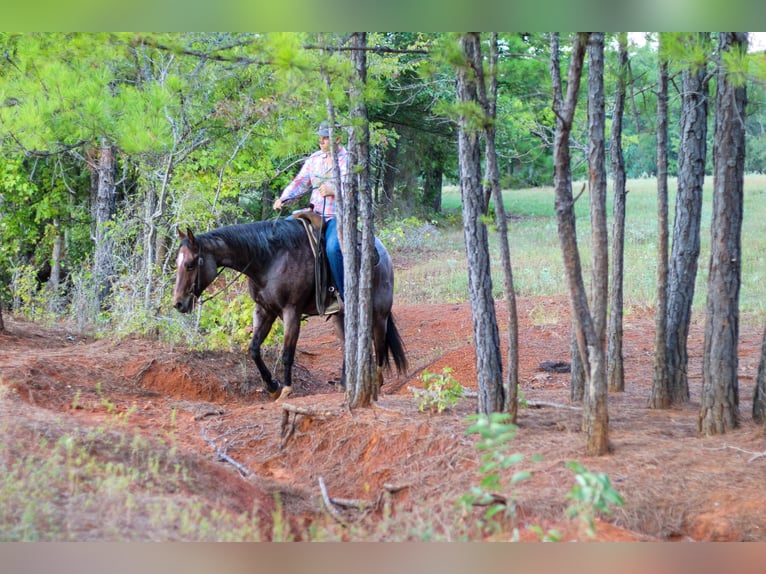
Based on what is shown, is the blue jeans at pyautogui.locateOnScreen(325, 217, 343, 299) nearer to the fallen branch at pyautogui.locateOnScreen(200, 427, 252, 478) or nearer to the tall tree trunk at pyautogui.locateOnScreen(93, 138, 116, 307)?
the fallen branch at pyautogui.locateOnScreen(200, 427, 252, 478)

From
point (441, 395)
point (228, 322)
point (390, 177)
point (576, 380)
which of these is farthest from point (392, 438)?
point (390, 177)

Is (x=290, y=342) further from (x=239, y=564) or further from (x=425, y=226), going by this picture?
(x=425, y=226)

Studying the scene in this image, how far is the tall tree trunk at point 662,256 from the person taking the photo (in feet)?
18.2

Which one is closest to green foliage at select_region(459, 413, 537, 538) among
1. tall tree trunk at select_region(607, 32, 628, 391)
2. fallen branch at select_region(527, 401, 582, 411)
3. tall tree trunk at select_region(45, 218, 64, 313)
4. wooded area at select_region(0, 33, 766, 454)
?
wooded area at select_region(0, 33, 766, 454)

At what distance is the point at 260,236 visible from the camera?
6.79m

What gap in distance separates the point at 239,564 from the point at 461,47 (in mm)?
2893

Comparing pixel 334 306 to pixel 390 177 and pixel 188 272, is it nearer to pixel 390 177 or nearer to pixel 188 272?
pixel 188 272

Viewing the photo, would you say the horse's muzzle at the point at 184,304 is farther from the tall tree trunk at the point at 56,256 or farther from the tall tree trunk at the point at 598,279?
the tall tree trunk at the point at 56,256

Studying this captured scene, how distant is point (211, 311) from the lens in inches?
307

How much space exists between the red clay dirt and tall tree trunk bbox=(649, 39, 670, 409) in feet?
0.61

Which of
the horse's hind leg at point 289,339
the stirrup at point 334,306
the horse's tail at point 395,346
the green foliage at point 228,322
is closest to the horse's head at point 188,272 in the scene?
the horse's hind leg at point 289,339

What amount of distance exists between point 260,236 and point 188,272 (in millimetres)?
716

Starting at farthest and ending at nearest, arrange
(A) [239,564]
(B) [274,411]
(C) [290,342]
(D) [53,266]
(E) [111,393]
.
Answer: (D) [53,266]
(C) [290,342]
(E) [111,393]
(B) [274,411]
(A) [239,564]
